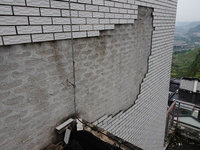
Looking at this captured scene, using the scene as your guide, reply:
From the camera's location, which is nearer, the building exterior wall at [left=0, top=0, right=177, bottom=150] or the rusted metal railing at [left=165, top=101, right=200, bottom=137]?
the building exterior wall at [left=0, top=0, right=177, bottom=150]

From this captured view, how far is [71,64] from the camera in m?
2.25

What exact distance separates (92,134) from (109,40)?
1.80m

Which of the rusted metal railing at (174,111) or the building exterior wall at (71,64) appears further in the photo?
the rusted metal railing at (174,111)

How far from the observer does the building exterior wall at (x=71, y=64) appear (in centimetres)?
163

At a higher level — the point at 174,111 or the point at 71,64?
the point at 71,64

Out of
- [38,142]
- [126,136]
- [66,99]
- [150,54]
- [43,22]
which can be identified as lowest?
[126,136]

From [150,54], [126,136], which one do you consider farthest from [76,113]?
[150,54]

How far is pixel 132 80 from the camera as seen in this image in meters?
3.89

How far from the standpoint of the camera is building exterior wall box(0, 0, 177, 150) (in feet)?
5.34

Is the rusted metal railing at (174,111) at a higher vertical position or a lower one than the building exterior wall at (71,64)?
lower

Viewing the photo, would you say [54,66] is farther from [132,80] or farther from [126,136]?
[126,136]

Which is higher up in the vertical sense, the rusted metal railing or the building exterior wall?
the building exterior wall

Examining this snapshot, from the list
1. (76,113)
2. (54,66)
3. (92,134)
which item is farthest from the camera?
(76,113)

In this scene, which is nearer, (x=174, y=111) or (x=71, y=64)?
(x=71, y=64)
